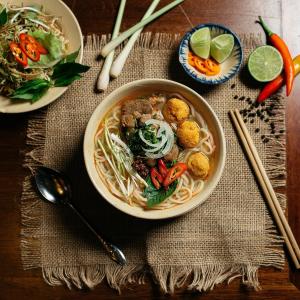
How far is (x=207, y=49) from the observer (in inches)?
102

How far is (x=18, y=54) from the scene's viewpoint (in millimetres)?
2559

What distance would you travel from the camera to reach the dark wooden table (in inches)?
103

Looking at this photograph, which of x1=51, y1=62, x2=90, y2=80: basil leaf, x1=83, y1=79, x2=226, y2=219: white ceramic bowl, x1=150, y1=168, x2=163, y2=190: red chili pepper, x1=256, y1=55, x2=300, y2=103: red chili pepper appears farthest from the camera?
x1=256, y1=55, x2=300, y2=103: red chili pepper

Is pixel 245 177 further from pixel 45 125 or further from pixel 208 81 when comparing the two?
pixel 45 125

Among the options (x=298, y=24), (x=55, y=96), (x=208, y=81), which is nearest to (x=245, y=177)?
(x=208, y=81)

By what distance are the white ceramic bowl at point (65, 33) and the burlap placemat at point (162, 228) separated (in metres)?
0.15

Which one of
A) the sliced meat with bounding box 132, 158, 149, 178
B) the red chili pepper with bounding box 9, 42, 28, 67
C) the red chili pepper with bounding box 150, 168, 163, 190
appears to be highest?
the red chili pepper with bounding box 9, 42, 28, 67

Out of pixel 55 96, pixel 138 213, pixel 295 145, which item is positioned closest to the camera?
pixel 138 213

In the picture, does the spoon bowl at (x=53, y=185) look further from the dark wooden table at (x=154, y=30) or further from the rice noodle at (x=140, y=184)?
the rice noodle at (x=140, y=184)

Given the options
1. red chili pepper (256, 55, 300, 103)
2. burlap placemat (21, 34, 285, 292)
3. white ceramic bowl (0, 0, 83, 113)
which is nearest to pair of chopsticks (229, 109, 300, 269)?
burlap placemat (21, 34, 285, 292)

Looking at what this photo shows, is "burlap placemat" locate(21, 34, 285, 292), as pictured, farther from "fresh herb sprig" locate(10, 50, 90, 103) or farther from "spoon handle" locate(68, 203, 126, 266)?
"fresh herb sprig" locate(10, 50, 90, 103)

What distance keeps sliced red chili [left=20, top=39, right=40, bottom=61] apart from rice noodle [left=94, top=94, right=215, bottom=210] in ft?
1.83

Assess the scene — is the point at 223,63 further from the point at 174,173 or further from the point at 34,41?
the point at 34,41

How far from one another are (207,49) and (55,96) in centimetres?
92
